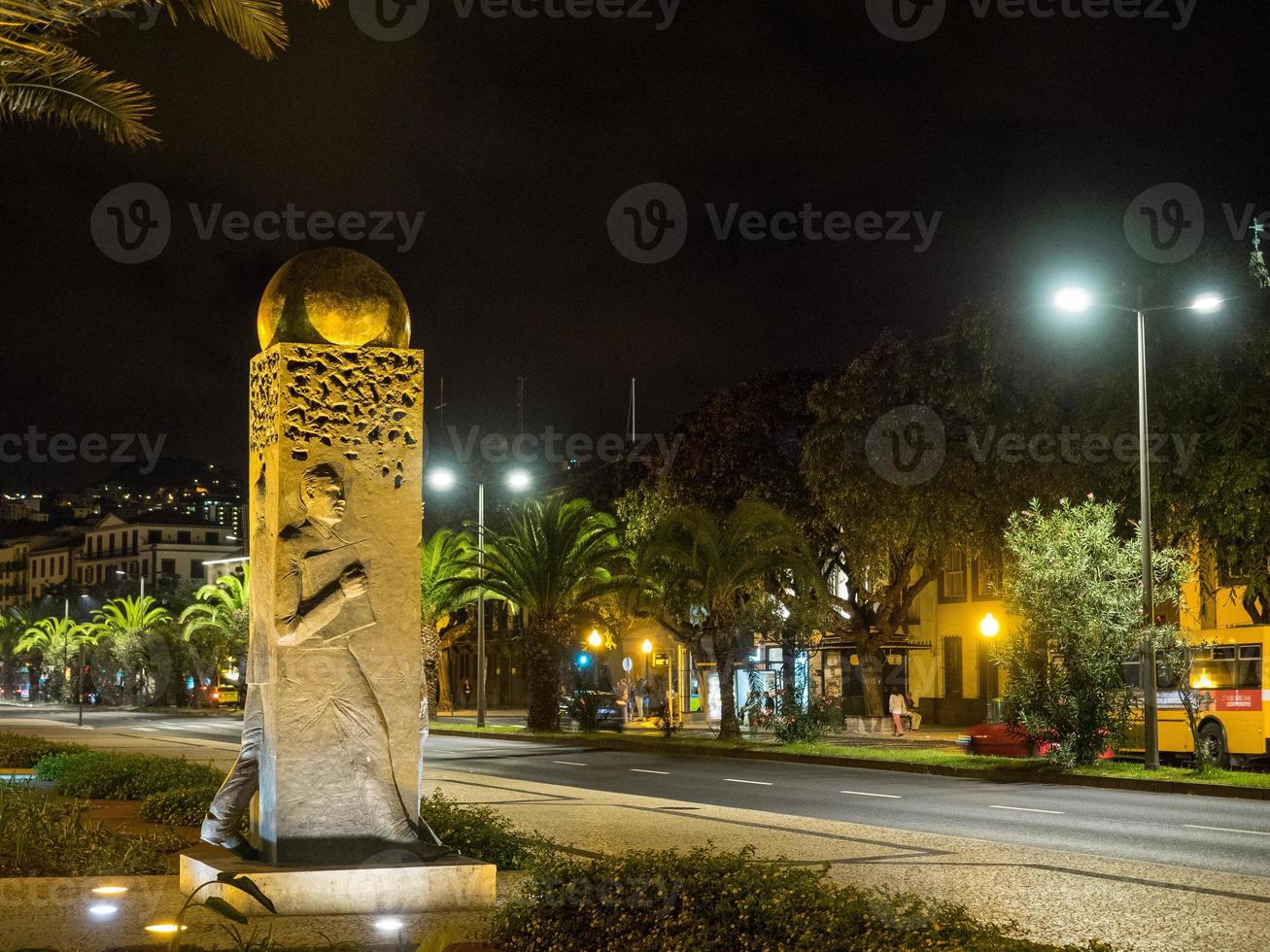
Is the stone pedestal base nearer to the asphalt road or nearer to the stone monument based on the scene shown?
the stone monument

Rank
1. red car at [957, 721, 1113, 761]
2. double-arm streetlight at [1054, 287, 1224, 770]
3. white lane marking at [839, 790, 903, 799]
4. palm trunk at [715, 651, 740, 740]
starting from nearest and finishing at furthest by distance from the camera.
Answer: white lane marking at [839, 790, 903, 799] → double-arm streetlight at [1054, 287, 1224, 770] → red car at [957, 721, 1113, 761] → palm trunk at [715, 651, 740, 740]

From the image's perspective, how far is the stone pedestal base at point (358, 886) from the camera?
28.7ft

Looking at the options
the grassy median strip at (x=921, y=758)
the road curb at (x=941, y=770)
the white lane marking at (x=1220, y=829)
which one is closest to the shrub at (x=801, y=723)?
the grassy median strip at (x=921, y=758)

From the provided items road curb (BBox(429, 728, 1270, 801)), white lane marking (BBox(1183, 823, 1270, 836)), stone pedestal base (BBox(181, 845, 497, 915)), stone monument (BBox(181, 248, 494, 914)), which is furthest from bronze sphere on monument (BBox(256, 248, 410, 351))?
road curb (BBox(429, 728, 1270, 801))

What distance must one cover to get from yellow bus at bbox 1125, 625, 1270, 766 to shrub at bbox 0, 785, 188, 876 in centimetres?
2057

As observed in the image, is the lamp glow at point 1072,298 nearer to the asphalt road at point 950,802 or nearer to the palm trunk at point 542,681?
the asphalt road at point 950,802

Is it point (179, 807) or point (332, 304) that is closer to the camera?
point (332, 304)

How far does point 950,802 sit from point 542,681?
23.2 m

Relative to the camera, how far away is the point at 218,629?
240 feet

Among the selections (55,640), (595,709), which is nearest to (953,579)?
(595,709)

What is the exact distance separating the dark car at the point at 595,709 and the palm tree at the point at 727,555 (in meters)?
5.62

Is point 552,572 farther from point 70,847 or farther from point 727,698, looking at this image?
point 70,847

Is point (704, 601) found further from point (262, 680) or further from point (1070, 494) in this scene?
point (262, 680)

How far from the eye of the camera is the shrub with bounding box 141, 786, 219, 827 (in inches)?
524
